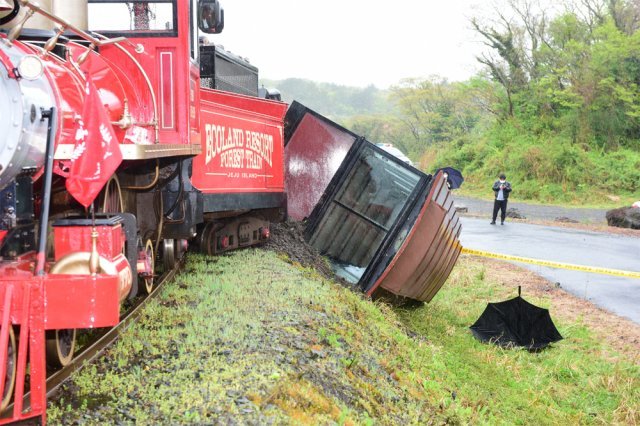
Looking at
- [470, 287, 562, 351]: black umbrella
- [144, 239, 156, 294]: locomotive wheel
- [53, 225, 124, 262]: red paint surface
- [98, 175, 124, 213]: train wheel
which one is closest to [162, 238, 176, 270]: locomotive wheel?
[144, 239, 156, 294]: locomotive wheel

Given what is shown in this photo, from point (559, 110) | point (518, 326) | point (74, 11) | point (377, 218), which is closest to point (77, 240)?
point (74, 11)

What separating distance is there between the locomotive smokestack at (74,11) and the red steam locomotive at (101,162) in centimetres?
1

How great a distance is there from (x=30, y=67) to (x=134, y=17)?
10.0 ft

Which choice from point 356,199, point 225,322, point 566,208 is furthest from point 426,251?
point 566,208

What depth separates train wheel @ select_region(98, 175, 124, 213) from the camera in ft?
18.5

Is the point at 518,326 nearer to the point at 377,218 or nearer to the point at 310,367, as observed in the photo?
the point at 377,218

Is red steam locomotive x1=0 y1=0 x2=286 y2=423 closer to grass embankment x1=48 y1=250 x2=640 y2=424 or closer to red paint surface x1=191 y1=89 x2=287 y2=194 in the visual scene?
red paint surface x1=191 y1=89 x2=287 y2=194

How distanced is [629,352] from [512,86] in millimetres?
37241

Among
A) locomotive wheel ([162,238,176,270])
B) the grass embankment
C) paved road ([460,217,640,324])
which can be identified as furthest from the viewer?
paved road ([460,217,640,324])

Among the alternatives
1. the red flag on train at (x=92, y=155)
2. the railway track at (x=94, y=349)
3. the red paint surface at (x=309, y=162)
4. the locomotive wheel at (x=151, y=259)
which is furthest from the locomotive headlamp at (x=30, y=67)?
the red paint surface at (x=309, y=162)

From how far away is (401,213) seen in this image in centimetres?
1018

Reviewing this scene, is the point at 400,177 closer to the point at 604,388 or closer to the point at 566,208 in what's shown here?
the point at 604,388

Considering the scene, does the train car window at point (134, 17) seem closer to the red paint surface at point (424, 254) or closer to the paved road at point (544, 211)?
the red paint surface at point (424, 254)

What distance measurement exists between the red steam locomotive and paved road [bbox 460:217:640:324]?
6.16m
